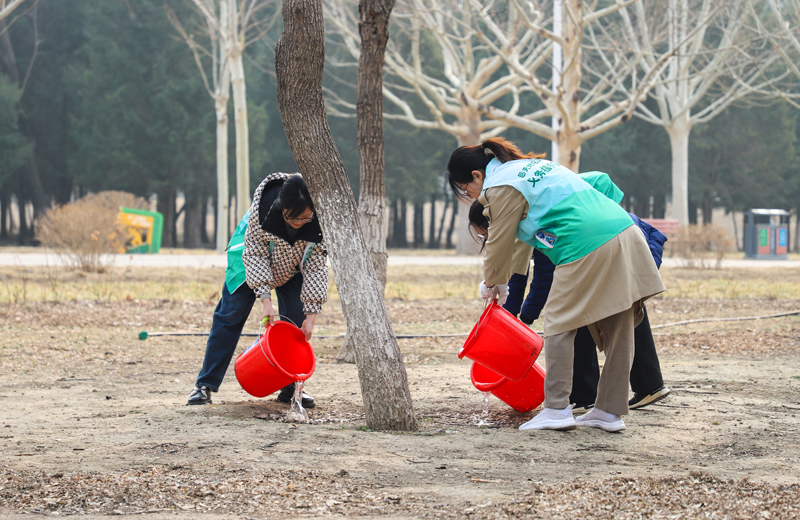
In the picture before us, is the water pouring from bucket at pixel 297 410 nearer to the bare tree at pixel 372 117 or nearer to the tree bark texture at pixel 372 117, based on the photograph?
the bare tree at pixel 372 117

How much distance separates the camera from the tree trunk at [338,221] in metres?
3.65

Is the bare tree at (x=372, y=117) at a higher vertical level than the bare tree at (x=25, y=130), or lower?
lower

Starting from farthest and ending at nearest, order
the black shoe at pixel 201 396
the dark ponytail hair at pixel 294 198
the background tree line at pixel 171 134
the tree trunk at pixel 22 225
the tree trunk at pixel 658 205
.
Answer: the tree trunk at pixel 658 205
the tree trunk at pixel 22 225
the background tree line at pixel 171 134
the black shoe at pixel 201 396
the dark ponytail hair at pixel 294 198

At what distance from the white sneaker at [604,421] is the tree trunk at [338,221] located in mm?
873

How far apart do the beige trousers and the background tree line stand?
25827mm

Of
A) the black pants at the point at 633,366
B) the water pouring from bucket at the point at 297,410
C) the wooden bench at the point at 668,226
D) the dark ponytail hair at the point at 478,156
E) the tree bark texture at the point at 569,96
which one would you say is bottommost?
the water pouring from bucket at the point at 297,410

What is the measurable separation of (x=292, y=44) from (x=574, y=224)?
1584mm

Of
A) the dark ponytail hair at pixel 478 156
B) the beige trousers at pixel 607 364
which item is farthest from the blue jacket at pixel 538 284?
the dark ponytail hair at pixel 478 156

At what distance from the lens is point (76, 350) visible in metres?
6.63

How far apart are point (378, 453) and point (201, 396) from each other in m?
1.56

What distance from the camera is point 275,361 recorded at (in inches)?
156

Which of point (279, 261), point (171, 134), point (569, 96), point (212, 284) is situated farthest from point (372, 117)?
point (171, 134)

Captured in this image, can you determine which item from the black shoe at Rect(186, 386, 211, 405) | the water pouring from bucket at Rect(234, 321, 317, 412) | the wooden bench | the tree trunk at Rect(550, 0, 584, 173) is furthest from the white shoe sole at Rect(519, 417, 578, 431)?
the wooden bench

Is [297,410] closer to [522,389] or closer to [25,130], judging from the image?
[522,389]
